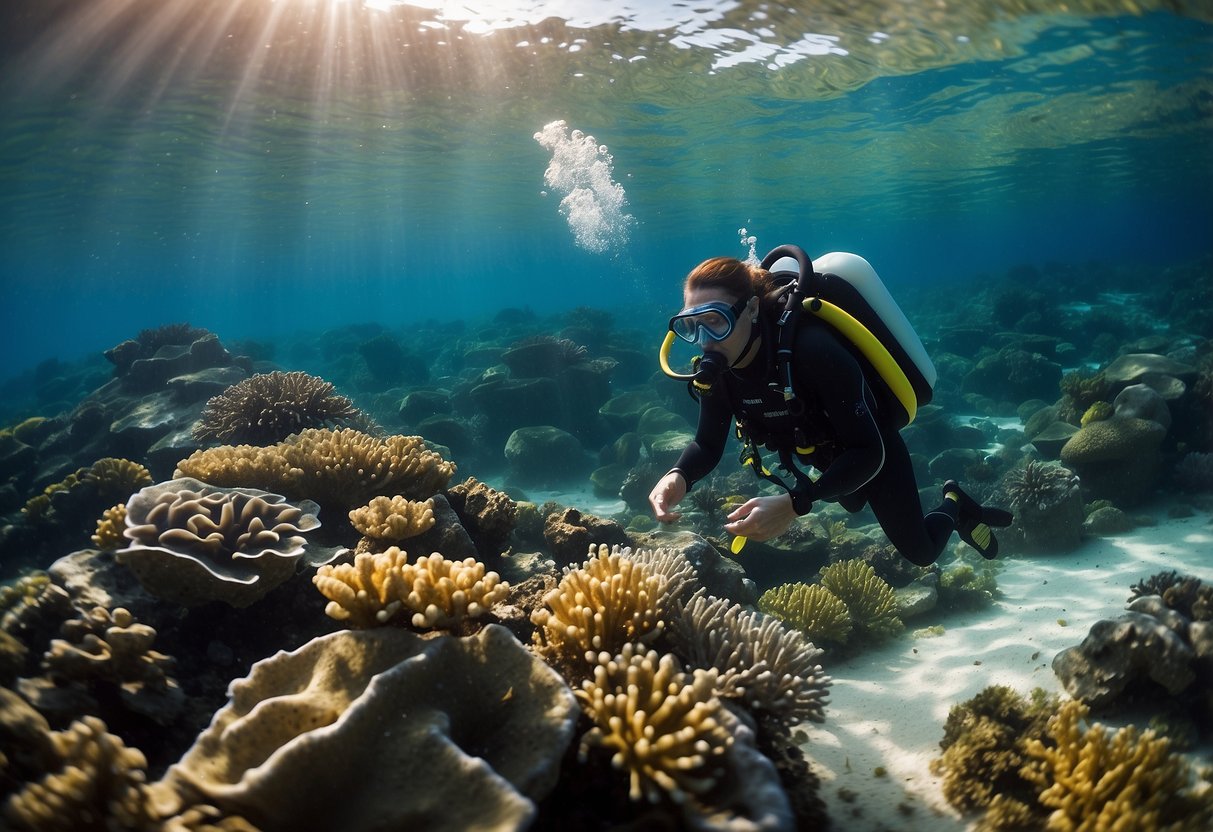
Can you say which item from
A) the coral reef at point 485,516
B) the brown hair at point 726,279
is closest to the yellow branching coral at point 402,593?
the coral reef at point 485,516

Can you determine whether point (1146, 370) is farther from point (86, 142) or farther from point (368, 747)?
point (86, 142)

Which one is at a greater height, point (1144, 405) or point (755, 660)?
point (755, 660)

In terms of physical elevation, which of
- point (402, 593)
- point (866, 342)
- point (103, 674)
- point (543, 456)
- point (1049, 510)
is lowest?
point (543, 456)

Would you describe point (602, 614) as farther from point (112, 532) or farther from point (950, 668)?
point (950, 668)

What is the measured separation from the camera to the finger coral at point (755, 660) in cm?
295

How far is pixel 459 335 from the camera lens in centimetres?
3475

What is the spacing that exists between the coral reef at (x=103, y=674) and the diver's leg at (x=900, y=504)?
513 centimetres

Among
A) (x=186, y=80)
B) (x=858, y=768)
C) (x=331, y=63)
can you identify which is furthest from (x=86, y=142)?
(x=858, y=768)

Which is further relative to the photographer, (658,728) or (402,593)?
(402,593)

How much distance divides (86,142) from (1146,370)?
1177 inches

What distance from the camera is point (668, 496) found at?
4242 mm

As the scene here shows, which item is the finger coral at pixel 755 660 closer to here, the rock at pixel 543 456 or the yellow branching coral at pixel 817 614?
the yellow branching coral at pixel 817 614

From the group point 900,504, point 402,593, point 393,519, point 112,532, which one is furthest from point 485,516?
point 900,504

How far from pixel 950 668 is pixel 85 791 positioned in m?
5.93
